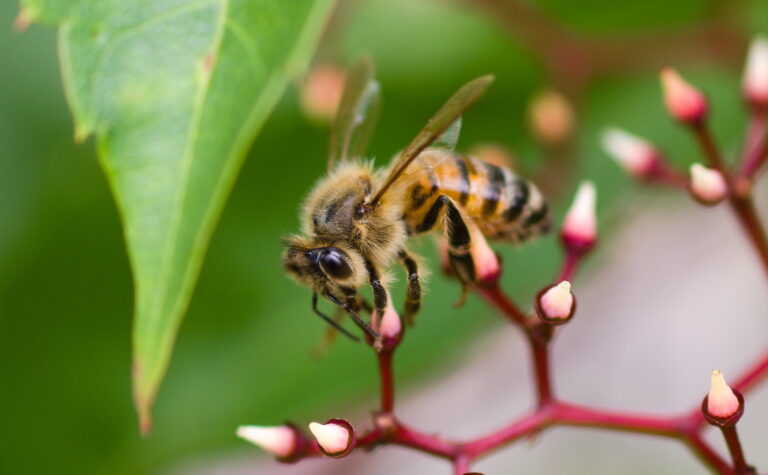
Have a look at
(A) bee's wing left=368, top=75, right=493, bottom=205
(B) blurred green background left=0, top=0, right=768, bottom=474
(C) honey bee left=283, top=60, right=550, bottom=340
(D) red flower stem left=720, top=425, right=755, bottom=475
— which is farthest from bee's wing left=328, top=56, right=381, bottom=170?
(D) red flower stem left=720, top=425, right=755, bottom=475

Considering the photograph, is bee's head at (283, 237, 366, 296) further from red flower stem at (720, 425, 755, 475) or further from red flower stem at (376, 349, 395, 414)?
red flower stem at (720, 425, 755, 475)

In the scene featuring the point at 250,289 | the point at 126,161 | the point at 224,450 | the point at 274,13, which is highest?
the point at 274,13

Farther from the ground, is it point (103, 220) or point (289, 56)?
point (289, 56)

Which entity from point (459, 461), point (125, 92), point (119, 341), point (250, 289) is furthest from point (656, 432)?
point (119, 341)

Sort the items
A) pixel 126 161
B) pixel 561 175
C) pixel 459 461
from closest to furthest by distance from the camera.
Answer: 1. pixel 126 161
2. pixel 459 461
3. pixel 561 175

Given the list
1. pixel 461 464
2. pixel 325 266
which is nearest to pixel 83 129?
pixel 325 266

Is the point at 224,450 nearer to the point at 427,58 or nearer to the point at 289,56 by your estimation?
the point at 427,58
